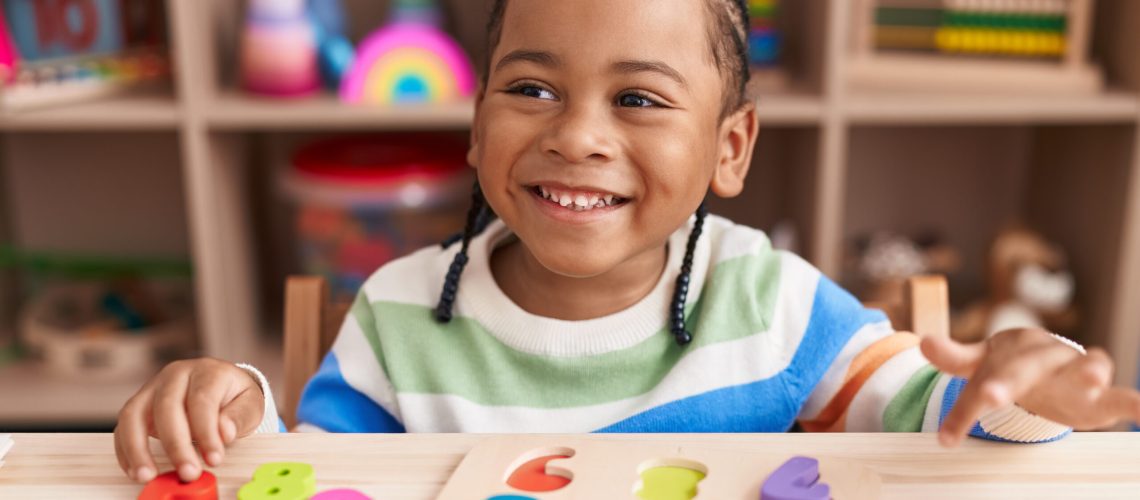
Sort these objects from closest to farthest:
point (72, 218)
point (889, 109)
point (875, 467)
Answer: point (875, 467) < point (889, 109) < point (72, 218)

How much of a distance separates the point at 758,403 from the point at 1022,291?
1.11 metres

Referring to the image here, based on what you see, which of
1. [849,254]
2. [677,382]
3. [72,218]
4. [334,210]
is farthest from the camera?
[72,218]

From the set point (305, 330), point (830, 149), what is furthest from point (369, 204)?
point (305, 330)

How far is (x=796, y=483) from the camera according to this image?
1.78 ft

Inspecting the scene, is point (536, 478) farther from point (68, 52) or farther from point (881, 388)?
point (68, 52)

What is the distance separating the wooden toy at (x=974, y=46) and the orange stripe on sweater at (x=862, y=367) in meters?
0.97

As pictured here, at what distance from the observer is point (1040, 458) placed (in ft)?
1.94

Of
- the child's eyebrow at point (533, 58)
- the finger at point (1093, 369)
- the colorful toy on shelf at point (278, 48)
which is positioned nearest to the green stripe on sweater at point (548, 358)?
the child's eyebrow at point (533, 58)

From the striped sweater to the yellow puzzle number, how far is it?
0.28 m

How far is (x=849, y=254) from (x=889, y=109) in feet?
1.35

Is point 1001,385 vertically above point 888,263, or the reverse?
point 1001,385

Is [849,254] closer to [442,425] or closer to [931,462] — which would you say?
[442,425]

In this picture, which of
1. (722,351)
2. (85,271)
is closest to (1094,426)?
(722,351)

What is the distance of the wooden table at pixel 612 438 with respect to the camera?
56 cm
